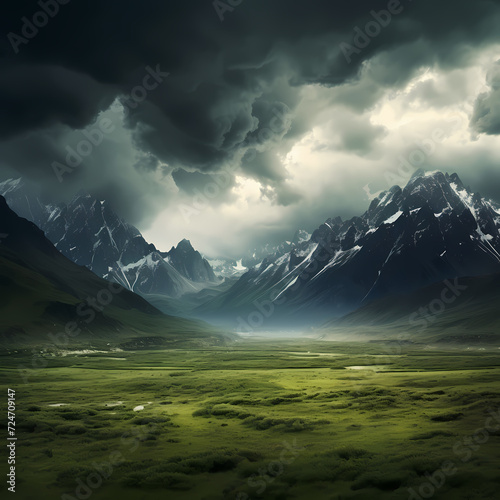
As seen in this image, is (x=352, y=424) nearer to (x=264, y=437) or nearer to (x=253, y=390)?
(x=264, y=437)

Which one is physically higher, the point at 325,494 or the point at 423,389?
the point at 423,389

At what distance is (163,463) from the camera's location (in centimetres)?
4162

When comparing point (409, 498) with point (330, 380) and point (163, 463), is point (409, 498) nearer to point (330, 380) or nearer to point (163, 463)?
point (163, 463)

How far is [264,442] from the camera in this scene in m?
49.6

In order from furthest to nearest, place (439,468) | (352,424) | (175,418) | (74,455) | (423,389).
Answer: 1. (423,389)
2. (175,418)
3. (352,424)
4. (74,455)
5. (439,468)

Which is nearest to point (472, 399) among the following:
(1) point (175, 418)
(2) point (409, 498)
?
(2) point (409, 498)

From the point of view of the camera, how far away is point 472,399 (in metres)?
65.9

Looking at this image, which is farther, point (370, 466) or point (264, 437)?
point (264, 437)

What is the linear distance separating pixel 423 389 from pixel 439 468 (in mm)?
49560

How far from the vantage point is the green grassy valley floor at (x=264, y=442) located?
3547cm

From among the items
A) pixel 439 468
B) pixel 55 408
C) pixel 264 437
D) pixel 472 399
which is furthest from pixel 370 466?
pixel 55 408

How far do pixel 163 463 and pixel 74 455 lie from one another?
11555 mm

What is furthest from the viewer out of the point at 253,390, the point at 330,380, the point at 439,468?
the point at 330,380

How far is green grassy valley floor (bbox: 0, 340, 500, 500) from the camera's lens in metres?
35.5
